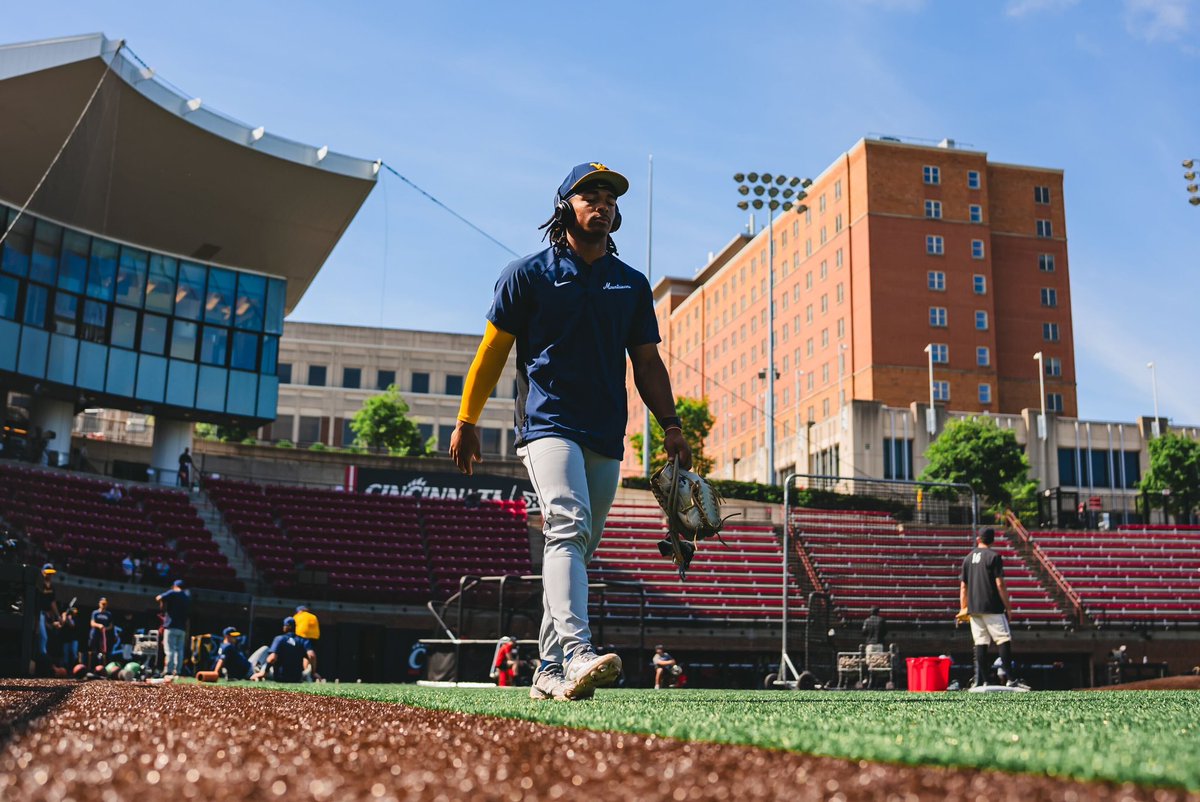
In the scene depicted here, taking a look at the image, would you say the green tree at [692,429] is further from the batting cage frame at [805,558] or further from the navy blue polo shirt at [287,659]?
the navy blue polo shirt at [287,659]

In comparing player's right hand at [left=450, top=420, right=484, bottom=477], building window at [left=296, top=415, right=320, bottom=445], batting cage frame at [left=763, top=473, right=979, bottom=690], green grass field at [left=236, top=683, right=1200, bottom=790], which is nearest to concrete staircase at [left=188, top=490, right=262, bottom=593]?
batting cage frame at [left=763, top=473, right=979, bottom=690]

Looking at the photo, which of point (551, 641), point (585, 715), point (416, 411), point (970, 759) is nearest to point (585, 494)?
point (551, 641)

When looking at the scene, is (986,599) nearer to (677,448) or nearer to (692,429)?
(677,448)

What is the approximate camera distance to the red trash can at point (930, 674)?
1345 cm

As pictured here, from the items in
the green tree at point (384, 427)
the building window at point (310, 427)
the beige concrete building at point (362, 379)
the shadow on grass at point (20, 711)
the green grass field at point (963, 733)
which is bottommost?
the shadow on grass at point (20, 711)

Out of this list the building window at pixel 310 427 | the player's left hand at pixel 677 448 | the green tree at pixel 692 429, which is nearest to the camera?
the player's left hand at pixel 677 448

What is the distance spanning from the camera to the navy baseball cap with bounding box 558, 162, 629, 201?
182 inches

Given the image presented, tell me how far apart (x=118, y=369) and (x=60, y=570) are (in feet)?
35.7

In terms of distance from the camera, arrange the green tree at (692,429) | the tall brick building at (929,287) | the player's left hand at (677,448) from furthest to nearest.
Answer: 1. the green tree at (692,429)
2. the tall brick building at (929,287)
3. the player's left hand at (677,448)

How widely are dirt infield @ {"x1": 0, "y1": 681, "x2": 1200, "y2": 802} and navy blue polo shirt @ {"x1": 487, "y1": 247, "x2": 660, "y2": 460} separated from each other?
1.86 meters

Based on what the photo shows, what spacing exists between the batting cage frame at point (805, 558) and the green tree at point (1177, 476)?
15.8 m

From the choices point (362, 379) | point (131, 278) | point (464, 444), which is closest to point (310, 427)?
point (362, 379)

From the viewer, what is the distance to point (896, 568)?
32688 millimetres

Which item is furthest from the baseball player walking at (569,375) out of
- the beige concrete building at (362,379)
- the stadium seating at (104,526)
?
the beige concrete building at (362,379)
